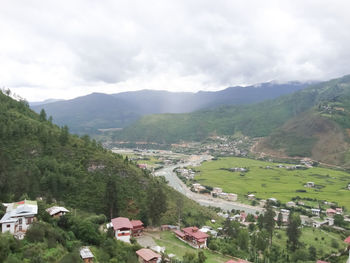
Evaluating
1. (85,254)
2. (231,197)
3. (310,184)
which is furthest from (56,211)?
(310,184)

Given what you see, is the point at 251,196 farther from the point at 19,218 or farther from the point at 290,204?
the point at 19,218

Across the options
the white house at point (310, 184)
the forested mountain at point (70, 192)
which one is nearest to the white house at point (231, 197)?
the white house at point (310, 184)

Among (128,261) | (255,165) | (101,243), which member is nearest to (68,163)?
(101,243)

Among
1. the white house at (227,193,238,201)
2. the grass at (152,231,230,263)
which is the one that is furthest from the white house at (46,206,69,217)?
the white house at (227,193,238,201)

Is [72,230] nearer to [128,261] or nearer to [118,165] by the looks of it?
[128,261]

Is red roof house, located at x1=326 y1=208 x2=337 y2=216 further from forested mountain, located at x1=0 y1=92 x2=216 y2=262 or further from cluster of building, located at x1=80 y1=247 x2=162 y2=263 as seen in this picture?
cluster of building, located at x1=80 y1=247 x2=162 y2=263

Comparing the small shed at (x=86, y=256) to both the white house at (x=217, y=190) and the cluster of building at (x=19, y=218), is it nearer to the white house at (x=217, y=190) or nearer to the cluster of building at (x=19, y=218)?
the cluster of building at (x=19, y=218)
